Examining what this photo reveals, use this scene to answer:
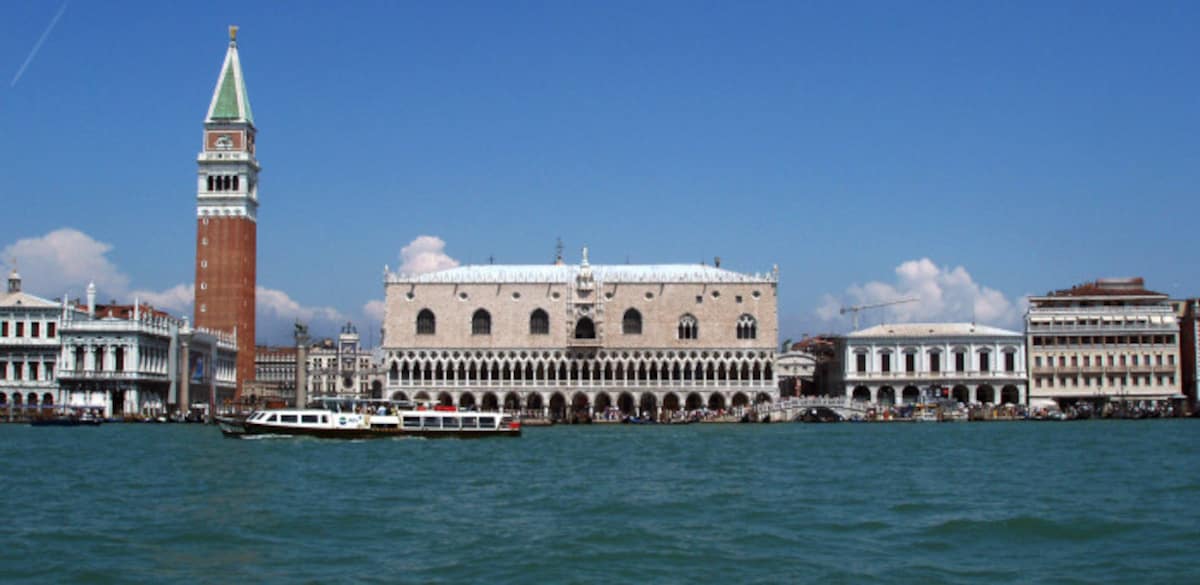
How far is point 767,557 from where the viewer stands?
1933cm

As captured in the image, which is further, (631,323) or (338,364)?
(338,364)

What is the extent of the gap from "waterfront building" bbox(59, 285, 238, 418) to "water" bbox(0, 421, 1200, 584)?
35032 millimetres

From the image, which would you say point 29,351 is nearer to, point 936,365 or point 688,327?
point 688,327

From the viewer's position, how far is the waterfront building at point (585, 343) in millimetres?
75750

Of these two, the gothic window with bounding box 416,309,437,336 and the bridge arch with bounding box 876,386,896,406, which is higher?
the gothic window with bounding box 416,309,437,336

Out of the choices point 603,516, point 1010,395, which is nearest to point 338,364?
point 1010,395

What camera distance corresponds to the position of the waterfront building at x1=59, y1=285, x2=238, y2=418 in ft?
247

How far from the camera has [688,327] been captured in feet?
250

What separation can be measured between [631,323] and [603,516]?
5251 centimetres

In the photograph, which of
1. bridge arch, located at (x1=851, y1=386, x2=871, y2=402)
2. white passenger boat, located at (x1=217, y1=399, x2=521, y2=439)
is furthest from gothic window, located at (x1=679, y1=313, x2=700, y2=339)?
white passenger boat, located at (x1=217, y1=399, x2=521, y2=439)

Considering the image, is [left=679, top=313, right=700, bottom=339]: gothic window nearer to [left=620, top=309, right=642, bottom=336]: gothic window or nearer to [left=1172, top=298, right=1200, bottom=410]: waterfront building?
[left=620, top=309, right=642, bottom=336]: gothic window

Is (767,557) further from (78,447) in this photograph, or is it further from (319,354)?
(319,354)

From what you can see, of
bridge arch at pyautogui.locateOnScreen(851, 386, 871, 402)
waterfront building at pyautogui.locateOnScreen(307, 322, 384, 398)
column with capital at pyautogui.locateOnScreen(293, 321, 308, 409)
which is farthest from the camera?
waterfront building at pyautogui.locateOnScreen(307, 322, 384, 398)

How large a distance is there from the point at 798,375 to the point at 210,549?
77458mm
